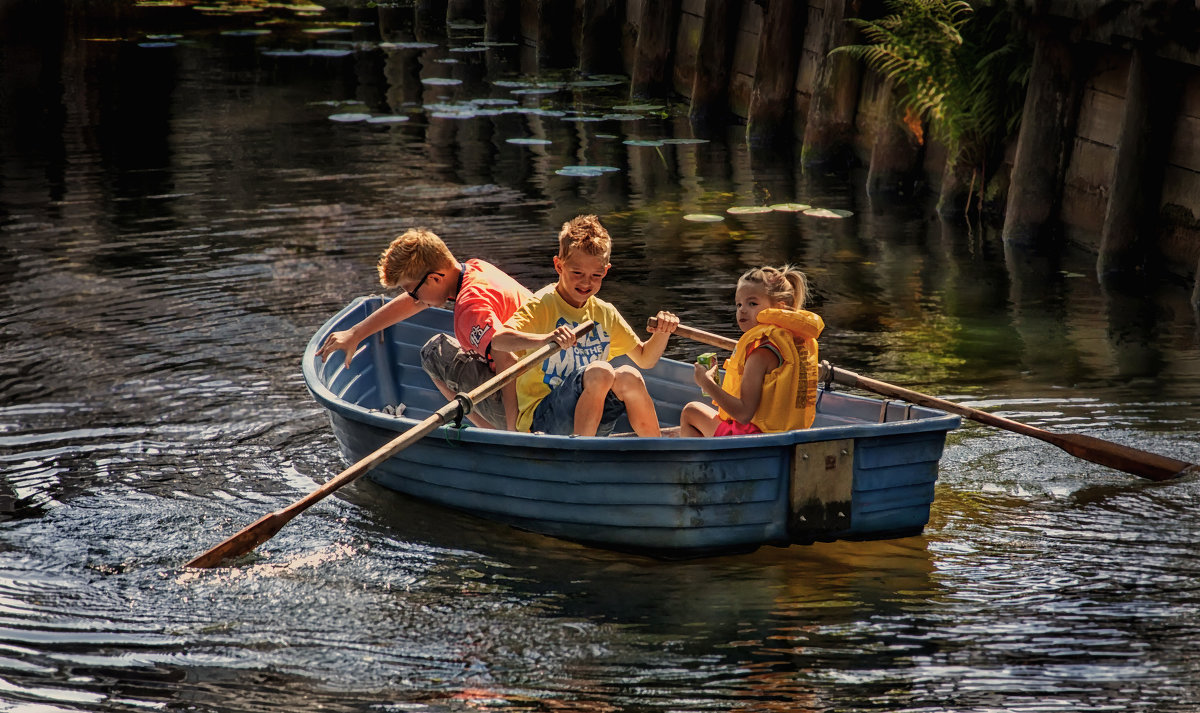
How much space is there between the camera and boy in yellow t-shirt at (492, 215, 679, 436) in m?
5.34

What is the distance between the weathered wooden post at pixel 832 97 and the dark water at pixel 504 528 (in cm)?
31

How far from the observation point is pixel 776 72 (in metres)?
13.2

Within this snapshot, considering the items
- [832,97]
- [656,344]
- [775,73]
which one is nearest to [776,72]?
[775,73]

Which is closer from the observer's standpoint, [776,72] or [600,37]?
[776,72]

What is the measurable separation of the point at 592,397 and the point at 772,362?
0.73 m

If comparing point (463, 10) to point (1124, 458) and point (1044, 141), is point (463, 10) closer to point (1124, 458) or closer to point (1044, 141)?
point (1044, 141)

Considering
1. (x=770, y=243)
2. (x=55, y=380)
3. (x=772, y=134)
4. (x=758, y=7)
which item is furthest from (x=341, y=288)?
(x=758, y=7)

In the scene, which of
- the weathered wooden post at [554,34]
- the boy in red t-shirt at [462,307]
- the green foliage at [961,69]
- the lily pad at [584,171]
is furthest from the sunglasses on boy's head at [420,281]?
the weathered wooden post at [554,34]

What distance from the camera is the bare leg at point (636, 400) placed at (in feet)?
17.8

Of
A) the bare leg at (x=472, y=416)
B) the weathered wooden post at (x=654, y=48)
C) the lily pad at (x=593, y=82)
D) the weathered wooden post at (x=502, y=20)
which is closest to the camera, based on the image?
the bare leg at (x=472, y=416)

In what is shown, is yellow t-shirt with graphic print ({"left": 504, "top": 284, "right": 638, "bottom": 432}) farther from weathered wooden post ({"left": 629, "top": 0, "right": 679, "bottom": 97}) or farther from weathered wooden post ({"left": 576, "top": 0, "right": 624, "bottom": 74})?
weathered wooden post ({"left": 576, "top": 0, "right": 624, "bottom": 74})

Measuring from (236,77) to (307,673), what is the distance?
14.7 m

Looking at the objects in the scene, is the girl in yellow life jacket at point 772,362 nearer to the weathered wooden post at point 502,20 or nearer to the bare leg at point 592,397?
the bare leg at point 592,397

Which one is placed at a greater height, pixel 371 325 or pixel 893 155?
pixel 893 155
